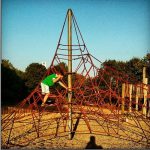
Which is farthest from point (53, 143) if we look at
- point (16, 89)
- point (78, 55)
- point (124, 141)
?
point (16, 89)

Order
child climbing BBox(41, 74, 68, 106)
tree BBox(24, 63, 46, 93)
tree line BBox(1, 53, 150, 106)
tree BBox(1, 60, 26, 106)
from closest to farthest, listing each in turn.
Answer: child climbing BBox(41, 74, 68, 106) → tree line BBox(1, 53, 150, 106) → tree BBox(1, 60, 26, 106) → tree BBox(24, 63, 46, 93)

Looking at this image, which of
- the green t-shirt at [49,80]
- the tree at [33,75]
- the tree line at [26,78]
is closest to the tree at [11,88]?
the tree line at [26,78]

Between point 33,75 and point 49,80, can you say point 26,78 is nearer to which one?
point 33,75

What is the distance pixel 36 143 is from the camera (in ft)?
24.3

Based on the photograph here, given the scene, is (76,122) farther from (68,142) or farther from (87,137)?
(68,142)

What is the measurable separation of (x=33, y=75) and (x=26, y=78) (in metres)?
0.84

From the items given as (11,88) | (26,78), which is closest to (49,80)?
(11,88)

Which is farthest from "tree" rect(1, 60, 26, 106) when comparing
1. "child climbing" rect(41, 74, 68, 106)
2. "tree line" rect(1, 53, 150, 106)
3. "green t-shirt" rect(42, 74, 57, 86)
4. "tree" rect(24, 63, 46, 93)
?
"green t-shirt" rect(42, 74, 57, 86)

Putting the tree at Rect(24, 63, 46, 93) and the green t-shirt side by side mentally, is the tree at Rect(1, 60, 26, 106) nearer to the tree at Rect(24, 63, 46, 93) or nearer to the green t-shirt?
the tree at Rect(24, 63, 46, 93)

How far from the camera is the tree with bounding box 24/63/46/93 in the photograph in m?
27.1

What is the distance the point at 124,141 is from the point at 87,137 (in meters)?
1.17

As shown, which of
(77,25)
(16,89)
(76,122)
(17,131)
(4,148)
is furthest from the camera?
(16,89)

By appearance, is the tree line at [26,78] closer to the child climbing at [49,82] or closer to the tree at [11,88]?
the tree at [11,88]

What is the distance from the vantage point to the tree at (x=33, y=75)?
2714cm
